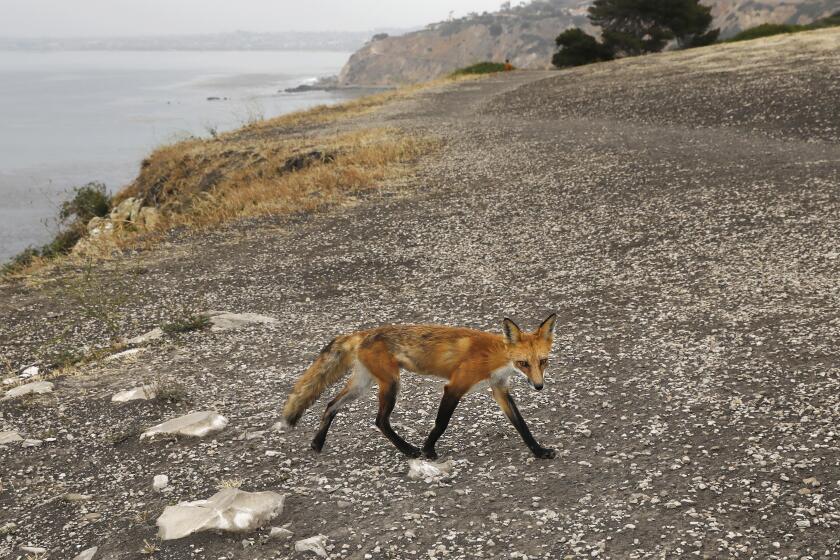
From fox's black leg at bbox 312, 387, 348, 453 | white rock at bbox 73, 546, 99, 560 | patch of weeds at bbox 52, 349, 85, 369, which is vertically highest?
fox's black leg at bbox 312, 387, 348, 453

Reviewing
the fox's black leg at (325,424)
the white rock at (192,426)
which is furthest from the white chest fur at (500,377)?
the white rock at (192,426)

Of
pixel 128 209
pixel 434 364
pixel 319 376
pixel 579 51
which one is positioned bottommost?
pixel 128 209

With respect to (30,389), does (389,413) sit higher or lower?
higher

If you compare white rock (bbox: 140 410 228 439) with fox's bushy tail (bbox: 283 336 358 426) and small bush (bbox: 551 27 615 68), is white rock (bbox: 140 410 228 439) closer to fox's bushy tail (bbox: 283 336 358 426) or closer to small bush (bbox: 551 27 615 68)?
fox's bushy tail (bbox: 283 336 358 426)

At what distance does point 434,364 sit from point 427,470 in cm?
113

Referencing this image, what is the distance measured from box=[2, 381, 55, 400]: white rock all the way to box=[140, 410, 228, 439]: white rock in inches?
104

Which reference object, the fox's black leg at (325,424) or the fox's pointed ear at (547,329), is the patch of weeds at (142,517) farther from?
the fox's pointed ear at (547,329)

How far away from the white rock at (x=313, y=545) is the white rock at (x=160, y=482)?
204 cm

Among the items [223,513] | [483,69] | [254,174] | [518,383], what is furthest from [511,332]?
[483,69]

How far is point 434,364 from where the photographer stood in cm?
704

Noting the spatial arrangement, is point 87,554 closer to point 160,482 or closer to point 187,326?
point 160,482

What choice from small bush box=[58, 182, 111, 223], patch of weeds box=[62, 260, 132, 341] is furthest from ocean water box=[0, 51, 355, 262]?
patch of weeds box=[62, 260, 132, 341]

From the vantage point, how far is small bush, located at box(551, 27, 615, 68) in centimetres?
5941

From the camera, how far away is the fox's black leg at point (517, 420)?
6.97 metres
